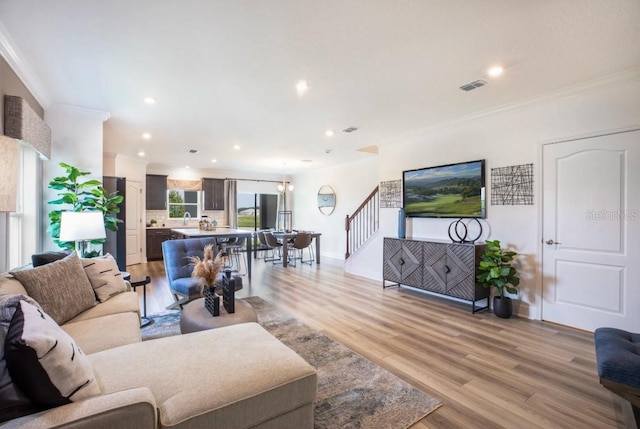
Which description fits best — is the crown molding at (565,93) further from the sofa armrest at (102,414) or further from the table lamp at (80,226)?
the table lamp at (80,226)

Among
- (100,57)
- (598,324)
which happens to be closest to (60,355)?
(100,57)

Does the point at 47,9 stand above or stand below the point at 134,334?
above

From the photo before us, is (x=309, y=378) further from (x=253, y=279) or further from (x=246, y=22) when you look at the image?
(x=253, y=279)

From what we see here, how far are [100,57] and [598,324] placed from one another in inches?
219

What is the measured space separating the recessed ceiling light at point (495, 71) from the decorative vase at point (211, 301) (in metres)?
3.27

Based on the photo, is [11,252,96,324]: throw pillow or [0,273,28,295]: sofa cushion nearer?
[0,273,28,295]: sofa cushion

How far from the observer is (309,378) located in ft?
5.12

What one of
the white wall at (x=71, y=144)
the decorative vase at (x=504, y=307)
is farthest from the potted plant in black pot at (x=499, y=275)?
the white wall at (x=71, y=144)

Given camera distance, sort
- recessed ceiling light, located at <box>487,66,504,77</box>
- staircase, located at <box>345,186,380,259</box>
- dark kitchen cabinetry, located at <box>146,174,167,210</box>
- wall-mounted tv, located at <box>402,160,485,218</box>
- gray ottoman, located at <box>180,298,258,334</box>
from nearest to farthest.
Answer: gray ottoman, located at <box>180,298,258,334</box> → recessed ceiling light, located at <box>487,66,504,77</box> → wall-mounted tv, located at <box>402,160,485,218</box> → staircase, located at <box>345,186,380,259</box> → dark kitchen cabinetry, located at <box>146,174,167,210</box>

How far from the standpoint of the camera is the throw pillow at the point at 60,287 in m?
2.02

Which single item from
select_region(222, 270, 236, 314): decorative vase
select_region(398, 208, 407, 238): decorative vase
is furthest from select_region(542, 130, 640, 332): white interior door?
select_region(222, 270, 236, 314): decorative vase

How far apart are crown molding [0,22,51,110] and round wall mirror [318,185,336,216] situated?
252 inches

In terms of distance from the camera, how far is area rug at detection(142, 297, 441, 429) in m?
1.87

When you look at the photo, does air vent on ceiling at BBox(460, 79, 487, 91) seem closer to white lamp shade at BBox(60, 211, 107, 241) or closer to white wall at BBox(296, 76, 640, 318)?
white wall at BBox(296, 76, 640, 318)
